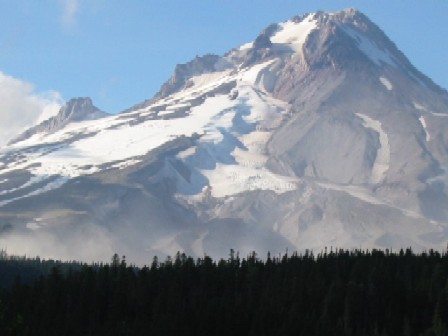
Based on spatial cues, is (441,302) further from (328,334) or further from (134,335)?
(134,335)

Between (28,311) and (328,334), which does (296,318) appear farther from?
(28,311)

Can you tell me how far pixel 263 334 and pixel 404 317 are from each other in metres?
32.1

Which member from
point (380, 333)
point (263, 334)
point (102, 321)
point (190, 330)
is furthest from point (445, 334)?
point (102, 321)

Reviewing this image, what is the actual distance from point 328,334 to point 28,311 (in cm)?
5079

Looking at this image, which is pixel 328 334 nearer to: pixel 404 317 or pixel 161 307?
pixel 404 317

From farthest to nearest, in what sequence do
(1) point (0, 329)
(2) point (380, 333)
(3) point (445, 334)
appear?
(2) point (380, 333) → (3) point (445, 334) → (1) point (0, 329)

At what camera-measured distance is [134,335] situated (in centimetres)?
17350

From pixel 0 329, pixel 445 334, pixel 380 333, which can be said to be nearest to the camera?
pixel 0 329

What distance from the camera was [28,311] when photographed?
192m

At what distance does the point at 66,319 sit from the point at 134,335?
20.3 metres

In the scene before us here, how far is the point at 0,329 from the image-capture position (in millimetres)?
162500

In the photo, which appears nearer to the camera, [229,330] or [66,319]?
[229,330]

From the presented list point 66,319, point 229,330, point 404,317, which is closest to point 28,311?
point 66,319

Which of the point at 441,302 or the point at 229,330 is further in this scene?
the point at 441,302
